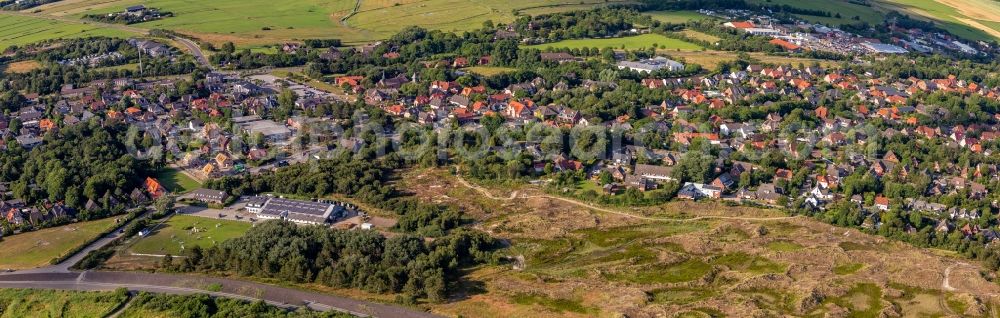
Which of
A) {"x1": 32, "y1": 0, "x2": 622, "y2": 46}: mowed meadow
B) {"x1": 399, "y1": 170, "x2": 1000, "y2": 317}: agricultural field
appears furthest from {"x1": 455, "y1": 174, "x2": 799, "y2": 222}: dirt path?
{"x1": 32, "y1": 0, "x2": 622, "y2": 46}: mowed meadow

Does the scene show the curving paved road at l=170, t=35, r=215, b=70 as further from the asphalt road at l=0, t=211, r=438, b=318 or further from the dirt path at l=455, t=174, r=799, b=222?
the asphalt road at l=0, t=211, r=438, b=318

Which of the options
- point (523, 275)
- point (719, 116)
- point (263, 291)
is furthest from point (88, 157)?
point (719, 116)

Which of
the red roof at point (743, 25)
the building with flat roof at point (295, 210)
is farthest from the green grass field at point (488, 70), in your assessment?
the building with flat roof at point (295, 210)

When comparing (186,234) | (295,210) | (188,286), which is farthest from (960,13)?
(188,286)

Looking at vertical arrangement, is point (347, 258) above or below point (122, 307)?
above

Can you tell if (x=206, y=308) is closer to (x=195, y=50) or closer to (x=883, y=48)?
(x=195, y=50)

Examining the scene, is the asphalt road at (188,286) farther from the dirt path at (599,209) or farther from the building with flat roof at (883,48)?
the building with flat roof at (883,48)
